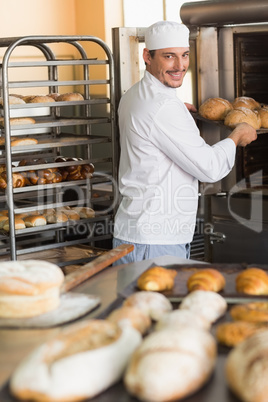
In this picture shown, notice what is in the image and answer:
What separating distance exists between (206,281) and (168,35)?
1.41 metres

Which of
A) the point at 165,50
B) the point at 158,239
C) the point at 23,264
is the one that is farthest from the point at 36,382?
the point at 165,50

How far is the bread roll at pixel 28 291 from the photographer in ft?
4.48

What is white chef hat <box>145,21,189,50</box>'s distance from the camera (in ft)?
8.54

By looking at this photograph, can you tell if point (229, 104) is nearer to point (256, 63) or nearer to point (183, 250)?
point (256, 63)

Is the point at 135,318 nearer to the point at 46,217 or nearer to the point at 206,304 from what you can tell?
the point at 206,304

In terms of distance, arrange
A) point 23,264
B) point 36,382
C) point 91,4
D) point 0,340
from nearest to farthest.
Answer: point 36,382 < point 0,340 < point 23,264 < point 91,4

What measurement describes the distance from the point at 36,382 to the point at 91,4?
5871 millimetres

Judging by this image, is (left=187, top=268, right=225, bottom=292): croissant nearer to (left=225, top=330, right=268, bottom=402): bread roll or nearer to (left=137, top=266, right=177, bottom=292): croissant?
(left=137, top=266, right=177, bottom=292): croissant

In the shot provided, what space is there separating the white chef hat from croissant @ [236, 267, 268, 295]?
1.35 m

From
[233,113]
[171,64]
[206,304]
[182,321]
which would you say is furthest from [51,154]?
[182,321]

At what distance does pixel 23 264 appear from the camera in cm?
147

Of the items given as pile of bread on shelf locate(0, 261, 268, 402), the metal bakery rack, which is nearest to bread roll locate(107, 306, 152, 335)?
pile of bread on shelf locate(0, 261, 268, 402)

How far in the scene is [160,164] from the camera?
2.62 metres

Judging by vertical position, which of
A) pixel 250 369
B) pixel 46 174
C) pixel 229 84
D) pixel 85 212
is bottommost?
pixel 250 369
